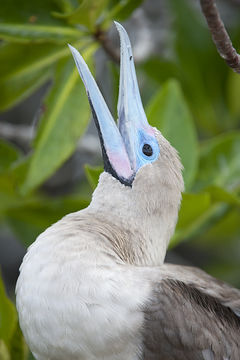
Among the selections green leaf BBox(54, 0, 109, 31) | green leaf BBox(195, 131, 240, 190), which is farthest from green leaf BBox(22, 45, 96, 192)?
green leaf BBox(195, 131, 240, 190)

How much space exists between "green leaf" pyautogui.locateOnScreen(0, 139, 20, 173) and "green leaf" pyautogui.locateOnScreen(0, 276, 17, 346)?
839 millimetres

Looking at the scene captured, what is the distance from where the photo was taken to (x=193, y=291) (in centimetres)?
238

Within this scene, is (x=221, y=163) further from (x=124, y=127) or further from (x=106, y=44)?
(x=124, y=127)

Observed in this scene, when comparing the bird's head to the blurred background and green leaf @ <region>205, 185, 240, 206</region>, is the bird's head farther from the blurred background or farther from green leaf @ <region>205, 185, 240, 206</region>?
green leaf @ <region>205, 185, 240, 206</region>

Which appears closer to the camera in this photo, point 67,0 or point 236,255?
point 67,0

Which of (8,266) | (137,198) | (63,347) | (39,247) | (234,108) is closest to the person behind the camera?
(63,347)

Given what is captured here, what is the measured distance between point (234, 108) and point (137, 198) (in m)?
1.87

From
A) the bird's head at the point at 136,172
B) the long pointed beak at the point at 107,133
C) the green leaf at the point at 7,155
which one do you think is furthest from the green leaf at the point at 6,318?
the green leaf at the point at 7,155

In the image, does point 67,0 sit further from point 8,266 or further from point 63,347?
point 8,266

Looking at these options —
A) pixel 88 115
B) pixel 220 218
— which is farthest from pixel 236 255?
pixel 88 115

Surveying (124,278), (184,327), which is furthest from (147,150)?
(184,327)

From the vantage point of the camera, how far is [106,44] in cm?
322

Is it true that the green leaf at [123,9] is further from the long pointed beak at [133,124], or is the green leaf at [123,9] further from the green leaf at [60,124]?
the long pointed beak at [133,124]

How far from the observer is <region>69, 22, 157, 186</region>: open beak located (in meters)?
2.48
